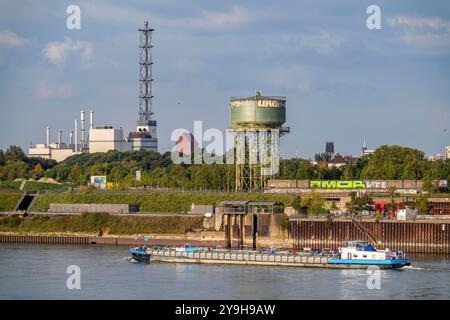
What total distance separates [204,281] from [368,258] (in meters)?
14.6

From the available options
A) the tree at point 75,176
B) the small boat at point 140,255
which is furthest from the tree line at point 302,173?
the small boat at point 140,255

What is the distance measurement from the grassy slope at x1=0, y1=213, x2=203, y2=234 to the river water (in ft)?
65.0

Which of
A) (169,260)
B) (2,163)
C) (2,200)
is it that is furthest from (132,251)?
(2,163)

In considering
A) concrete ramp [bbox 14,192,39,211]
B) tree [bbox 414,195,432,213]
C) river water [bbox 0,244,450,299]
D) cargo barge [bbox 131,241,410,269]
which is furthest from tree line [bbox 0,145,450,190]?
river water [bbox 0,244,450,299]

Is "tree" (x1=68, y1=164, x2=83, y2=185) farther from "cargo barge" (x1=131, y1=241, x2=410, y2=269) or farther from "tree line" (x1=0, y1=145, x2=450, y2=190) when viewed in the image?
"cargo barge" (x1=131, y1=241, x2=410, y2=269)

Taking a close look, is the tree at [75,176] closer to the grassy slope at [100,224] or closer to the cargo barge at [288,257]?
the grassy slope at [100,224]

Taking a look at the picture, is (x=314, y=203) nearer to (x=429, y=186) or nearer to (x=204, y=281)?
(x=429, y=186)

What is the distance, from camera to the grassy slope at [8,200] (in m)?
134

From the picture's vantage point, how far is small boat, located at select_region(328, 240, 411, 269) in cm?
8506

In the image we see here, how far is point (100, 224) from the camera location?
118062 millimetres

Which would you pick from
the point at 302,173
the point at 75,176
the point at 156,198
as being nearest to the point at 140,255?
the point at 156,198

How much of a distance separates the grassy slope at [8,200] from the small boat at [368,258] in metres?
55.6
